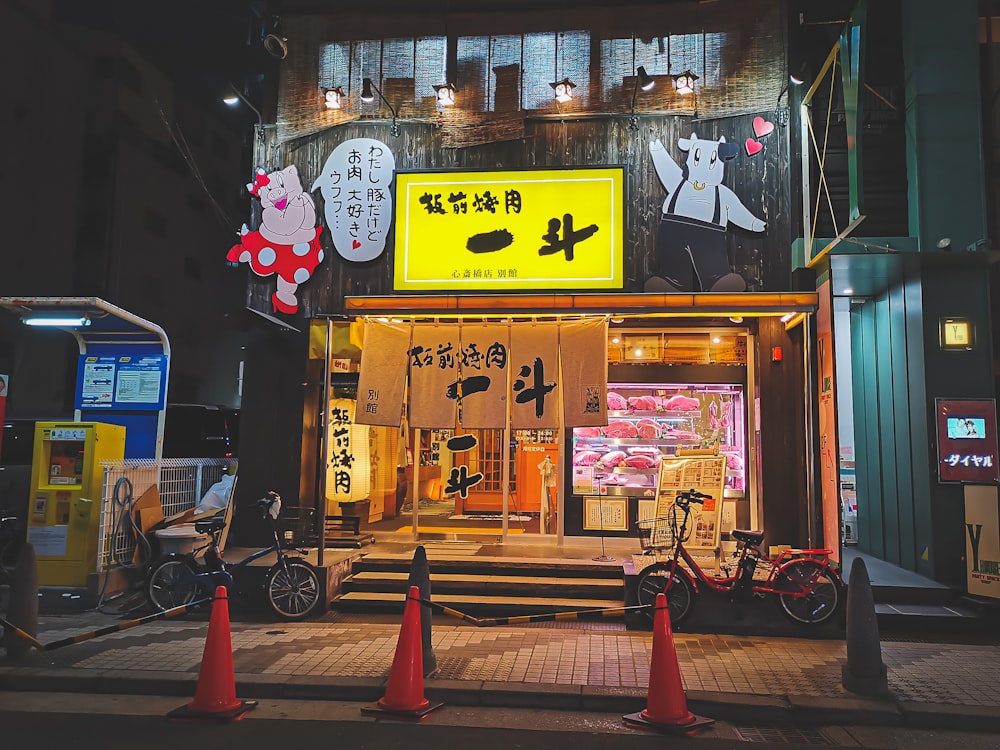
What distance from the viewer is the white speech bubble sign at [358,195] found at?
12.1m

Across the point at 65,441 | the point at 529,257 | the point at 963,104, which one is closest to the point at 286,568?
the point at 65,441

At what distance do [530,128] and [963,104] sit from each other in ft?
21.4

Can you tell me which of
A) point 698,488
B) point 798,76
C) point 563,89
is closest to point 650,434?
point 698,488

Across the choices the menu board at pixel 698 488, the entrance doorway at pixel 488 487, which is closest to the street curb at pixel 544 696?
the menu board at pixel 698 488

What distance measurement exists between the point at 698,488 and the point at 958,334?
430 cm

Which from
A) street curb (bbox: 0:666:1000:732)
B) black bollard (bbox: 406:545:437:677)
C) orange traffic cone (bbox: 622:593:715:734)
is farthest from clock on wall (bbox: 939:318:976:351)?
black bollard (bbox: 406:545:437:677)

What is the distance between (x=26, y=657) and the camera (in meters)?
7.29

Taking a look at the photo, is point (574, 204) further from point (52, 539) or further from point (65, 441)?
point (52, 539)

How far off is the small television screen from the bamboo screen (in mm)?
5592

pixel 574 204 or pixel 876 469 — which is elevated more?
pixel 574 204

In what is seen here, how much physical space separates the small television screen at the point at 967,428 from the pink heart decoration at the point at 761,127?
516cm

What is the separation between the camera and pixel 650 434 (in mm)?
12289

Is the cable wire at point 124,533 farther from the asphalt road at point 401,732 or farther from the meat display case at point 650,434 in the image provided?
the meat display case at point 650,434

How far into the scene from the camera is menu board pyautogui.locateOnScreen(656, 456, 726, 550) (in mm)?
10805
